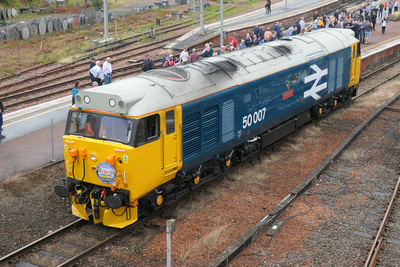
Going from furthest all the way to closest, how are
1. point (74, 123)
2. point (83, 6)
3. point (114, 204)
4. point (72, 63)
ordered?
point (83, 6)
point (72, 63)
point (74, 123)
point (114, 204)

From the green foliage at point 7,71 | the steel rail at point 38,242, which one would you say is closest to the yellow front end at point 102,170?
the steel rail at point 38,242

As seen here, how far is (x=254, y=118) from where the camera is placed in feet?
48.7

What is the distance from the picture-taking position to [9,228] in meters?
11.3

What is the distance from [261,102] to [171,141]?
4608 mm

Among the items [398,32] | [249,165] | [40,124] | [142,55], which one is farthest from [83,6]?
[249,165]

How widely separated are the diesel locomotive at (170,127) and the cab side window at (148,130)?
0.02m

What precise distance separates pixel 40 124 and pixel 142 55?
13.5 m

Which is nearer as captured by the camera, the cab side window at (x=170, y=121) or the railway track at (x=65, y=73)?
the cab side window at (x=170, y=121)

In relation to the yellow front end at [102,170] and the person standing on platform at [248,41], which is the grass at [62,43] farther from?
the yellow front end at [102,170]

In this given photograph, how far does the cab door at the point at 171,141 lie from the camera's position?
1119cm

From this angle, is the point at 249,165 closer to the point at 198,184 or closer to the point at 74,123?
the point at 198,184

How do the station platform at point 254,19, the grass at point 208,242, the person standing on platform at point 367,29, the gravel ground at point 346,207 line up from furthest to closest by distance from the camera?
the person standing on platform at point 367,29 < the station platform at point 254,19 < the grass at point 208,242 < the gravel ground at point 346,207

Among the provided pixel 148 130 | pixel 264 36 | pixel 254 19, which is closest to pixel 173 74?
pixel 148 130

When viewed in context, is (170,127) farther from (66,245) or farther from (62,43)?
(62,43)
